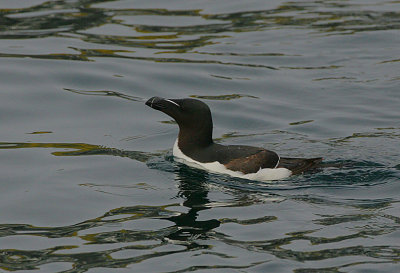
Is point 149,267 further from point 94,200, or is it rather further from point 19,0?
point 19,0

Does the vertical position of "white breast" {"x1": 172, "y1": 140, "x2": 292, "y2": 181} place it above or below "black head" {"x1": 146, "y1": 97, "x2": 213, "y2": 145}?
below

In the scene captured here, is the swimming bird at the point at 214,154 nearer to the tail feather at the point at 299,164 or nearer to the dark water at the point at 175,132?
the tail feather at the point at 299,164

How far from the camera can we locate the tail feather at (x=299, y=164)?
10359mm

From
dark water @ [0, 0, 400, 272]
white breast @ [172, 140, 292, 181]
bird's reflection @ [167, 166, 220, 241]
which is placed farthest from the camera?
white breast @ [172, 140, 292, 181]

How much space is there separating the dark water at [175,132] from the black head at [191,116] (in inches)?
16.7

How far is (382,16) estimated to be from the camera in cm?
1786

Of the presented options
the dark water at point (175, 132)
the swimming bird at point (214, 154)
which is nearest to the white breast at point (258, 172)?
the swimming bird at point (214, 154)

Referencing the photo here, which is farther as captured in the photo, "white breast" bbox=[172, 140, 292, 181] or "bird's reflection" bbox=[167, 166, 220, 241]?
"white breast" bbox=[172, 140, 292, 181]

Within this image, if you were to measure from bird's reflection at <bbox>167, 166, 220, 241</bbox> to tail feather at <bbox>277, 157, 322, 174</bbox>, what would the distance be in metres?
0.91

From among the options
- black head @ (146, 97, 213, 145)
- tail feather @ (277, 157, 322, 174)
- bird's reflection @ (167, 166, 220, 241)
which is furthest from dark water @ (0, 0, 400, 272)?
black head @ (146, 97, 213, 145)

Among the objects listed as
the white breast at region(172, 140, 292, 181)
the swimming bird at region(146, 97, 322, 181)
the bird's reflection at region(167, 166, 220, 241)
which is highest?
the swimming bird at region(146, 97, 322, 181)

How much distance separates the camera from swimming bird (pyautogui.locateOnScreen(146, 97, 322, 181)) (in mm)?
10273

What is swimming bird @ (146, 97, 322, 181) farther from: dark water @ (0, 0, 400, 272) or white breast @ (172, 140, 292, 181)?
dark water @ (0, 0, 400, 272)

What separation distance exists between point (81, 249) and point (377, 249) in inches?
103
